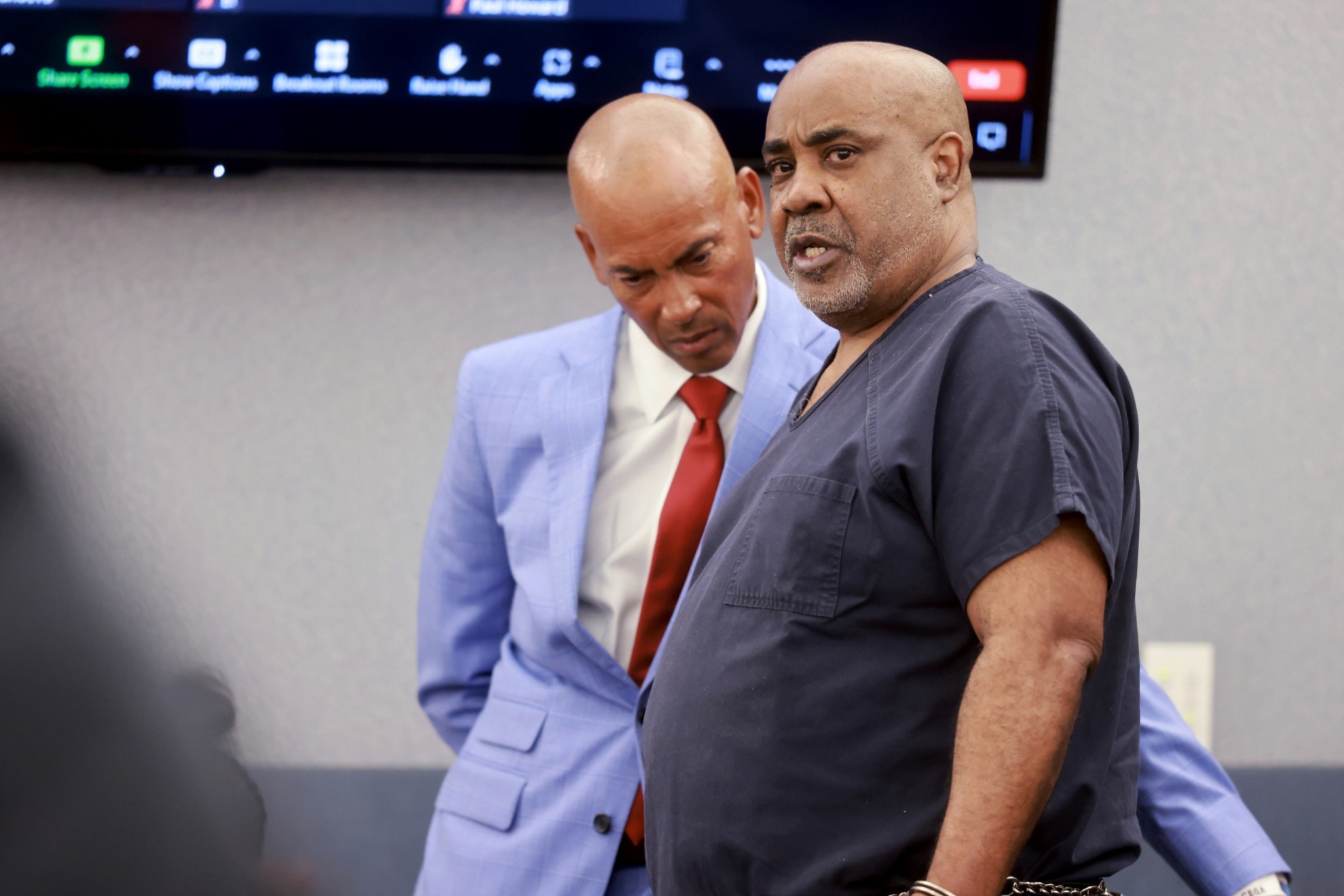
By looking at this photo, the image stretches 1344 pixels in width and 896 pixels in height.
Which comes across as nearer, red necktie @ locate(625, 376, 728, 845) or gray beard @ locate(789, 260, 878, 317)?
gray beard @ locate(789, 260, 878, 317)

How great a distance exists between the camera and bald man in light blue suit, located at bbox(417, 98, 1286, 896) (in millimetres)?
1331

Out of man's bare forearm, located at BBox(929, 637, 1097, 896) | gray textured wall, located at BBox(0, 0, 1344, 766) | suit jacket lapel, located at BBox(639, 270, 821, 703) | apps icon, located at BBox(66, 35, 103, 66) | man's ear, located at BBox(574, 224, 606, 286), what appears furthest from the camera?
gray textured wall, located at BBox(0, 0, 1344, 766)

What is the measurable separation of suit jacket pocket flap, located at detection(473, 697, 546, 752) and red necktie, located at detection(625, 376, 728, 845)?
0.44 ft

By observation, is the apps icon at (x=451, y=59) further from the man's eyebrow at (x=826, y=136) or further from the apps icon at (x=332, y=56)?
the man's eyebrow at (x=826, y=136)

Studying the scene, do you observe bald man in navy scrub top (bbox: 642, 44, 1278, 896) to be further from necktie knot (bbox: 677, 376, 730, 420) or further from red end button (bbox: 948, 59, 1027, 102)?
red end button (bbox: 948, 59, 1027, 102)

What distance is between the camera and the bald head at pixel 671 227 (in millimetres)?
1330

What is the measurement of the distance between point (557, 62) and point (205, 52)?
49cm

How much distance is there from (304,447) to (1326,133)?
64.5 inches

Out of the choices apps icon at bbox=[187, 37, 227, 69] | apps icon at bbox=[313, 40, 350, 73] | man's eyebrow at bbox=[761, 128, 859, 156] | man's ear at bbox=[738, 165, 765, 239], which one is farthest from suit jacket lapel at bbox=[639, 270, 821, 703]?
apps icon at bbox=[187, 37, 227, 69]

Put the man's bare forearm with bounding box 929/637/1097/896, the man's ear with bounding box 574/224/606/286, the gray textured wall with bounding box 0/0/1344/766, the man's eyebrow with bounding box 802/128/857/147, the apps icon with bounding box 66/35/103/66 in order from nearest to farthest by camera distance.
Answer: the man's bare forearm with bounding box 929/637/1097/896 → the man's eyebrow with bounding box 802/128/857/147 → the man's ear with bounding box 574/224/606/286 → the apps icon with bounding box 66/35/103/66 → the gray textured wall with bounding box 0/0/1344/766

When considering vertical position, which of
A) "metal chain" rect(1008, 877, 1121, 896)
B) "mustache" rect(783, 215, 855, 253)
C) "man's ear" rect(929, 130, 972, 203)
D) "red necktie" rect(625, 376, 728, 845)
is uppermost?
"man's ear" rect(929, 130, 972, 203)

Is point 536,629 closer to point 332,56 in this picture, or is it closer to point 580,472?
point 580,472

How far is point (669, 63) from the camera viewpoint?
173cm

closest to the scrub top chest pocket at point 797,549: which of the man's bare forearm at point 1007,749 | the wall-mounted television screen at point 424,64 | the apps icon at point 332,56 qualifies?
the man's bare forearm at point 1007,749
